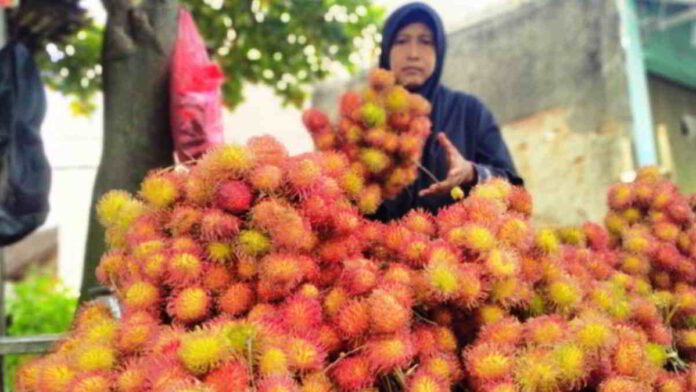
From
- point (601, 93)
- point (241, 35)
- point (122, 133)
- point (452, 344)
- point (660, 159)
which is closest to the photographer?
point (452, 344)

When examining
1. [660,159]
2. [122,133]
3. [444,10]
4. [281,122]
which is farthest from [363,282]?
[281,122]

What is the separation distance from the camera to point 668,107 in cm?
767

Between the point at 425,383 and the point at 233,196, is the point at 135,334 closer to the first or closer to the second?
the point at 233,196

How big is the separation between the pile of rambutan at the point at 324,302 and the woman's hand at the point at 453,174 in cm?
39

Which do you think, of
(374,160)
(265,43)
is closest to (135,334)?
(374,160)

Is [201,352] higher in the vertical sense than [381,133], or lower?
lower

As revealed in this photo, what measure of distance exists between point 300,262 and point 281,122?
34.4 feet

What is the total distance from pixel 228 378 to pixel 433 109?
166 centimetres

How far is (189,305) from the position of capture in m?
1.14

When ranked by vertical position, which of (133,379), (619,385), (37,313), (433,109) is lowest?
(37,313)

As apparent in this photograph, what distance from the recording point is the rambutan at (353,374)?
108 cm

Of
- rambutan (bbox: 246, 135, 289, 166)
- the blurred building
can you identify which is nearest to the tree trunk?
rambutan (bbox: 246, 135, 289, 166)

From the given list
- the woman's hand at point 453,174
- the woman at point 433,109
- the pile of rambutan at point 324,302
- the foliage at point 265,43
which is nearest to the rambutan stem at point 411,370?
the pile of rambutan at point 324,302

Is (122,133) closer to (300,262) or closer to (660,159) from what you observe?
(300,262)
